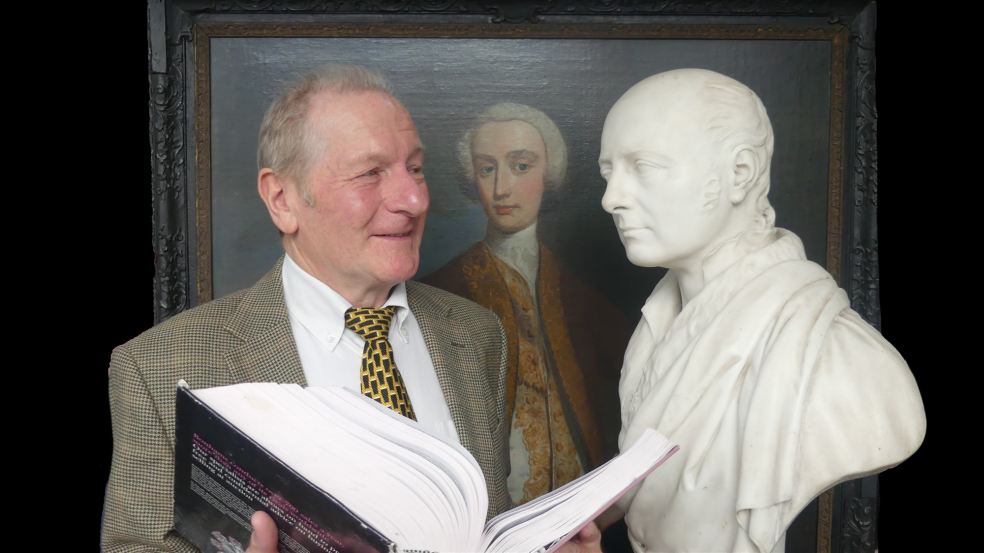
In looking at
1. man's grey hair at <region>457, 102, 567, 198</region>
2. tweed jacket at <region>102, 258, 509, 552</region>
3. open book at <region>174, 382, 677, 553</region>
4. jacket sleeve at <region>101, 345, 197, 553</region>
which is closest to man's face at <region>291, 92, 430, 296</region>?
tweed jacket at <region>102, 258, 509, 552</region>

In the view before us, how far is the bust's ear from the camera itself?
3.20 metres

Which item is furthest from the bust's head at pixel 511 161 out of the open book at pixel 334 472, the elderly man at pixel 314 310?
the open book at pixel 334 472

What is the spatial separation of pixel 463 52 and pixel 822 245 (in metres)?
1.63

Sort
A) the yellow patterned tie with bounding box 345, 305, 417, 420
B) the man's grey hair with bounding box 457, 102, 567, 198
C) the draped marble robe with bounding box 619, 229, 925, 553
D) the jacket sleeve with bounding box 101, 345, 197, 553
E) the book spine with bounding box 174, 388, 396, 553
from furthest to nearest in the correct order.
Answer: the man's grey hair with bounding box 457, 102, 567, 198 < the yellow patterned tie with bounding box 345, 305, 417, 420 < the jacket sleeve with bounding box 101, 345, 197, 553 < the draped marble robe with bounding box 619, 229, 925, 553 < the book spine with bounding box 174, 388, 396, 553

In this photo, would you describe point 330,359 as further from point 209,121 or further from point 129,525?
point 209,121

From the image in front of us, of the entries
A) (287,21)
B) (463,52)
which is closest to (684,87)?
(463,52)

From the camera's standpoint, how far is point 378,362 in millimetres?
3314

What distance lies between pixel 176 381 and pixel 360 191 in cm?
73

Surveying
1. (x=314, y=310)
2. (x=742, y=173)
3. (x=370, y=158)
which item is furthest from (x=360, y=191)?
(x=742, y=173)

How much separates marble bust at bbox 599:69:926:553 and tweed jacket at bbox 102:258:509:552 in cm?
56

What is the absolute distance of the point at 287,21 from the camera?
4480 mm

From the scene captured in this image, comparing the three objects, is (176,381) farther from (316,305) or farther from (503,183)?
(503,183)

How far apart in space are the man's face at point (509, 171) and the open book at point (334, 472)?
199 cm

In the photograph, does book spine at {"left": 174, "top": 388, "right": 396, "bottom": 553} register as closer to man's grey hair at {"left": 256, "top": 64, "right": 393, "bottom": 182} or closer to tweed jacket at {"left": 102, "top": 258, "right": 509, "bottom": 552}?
tweed jacket at {"left": 102, "top": 258, "right": 509, "bottom": 552}
